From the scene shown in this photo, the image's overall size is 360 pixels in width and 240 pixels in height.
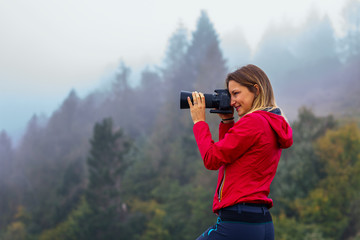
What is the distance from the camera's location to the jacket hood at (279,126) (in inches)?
66.6

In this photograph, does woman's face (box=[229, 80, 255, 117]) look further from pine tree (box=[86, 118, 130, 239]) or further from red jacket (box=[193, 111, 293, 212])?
pine tree (box=[86, 118, 130, 239])

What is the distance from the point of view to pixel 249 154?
5.53 ft

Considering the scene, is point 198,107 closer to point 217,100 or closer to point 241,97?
point 217,100

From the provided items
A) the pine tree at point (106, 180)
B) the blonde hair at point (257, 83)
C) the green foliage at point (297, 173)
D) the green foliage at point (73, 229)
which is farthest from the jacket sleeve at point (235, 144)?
the green foliage at point (73, 229)

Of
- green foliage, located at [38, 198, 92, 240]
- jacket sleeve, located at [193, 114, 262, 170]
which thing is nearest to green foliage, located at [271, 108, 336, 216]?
green foliage, located at [38, 198, 92, 240]

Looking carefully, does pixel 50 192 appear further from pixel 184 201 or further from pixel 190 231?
pixel 190 231

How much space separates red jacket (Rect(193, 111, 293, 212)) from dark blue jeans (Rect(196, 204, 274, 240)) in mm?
42

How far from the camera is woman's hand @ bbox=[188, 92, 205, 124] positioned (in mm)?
1883

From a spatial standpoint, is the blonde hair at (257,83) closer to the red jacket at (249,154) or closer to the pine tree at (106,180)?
the red jacket at (249,154)

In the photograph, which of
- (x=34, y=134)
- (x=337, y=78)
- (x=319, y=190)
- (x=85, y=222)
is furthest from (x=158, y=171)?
(x=337, y=78)

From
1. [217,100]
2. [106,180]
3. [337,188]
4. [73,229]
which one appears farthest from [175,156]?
[217,100]

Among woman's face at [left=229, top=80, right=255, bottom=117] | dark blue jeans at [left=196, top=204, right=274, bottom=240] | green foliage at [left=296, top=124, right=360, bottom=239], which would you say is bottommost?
green foliage at [left=296, top=124, right=360, bottom=239]

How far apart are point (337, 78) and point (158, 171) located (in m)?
32.0

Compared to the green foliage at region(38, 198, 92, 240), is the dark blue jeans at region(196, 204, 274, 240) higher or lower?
higher
